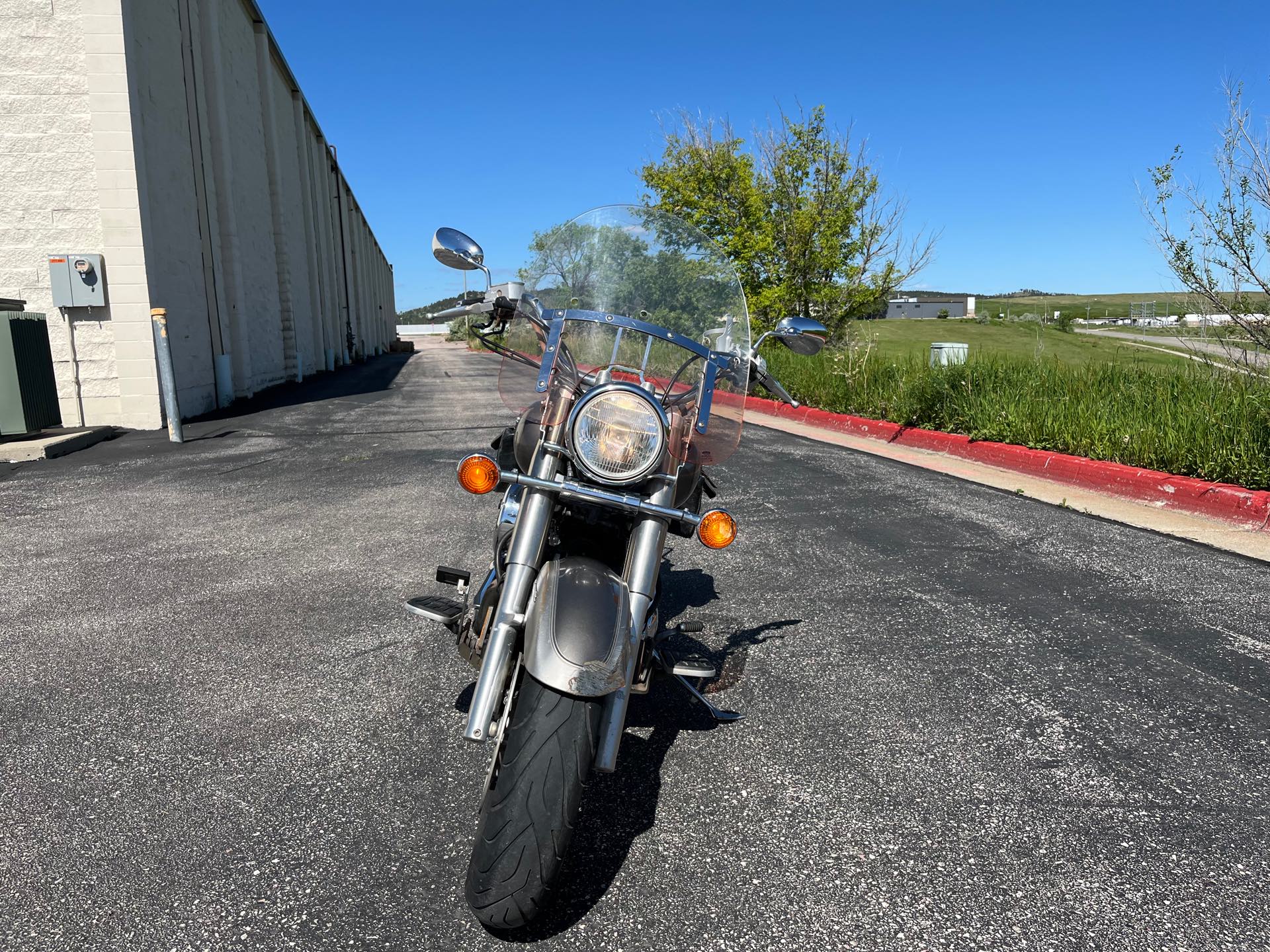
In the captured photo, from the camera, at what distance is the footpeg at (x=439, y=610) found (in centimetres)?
322

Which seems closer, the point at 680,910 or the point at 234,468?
the point at 680,910

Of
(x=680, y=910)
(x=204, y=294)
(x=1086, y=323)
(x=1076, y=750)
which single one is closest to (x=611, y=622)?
(x=680, y=910)

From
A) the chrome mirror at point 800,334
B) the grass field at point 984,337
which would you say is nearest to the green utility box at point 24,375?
the chrome mirror at point 800,334

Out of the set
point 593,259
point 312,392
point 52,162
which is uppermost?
point 52,162

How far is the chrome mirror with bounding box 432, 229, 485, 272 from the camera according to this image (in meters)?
2.84

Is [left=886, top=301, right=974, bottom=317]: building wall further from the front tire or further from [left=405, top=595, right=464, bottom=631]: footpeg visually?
the front tire

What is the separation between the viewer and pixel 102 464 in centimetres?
902

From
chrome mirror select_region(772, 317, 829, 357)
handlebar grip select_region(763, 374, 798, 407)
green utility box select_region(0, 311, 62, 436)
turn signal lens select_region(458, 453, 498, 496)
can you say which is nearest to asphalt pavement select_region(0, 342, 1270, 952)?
turn signal lens select_region(458, 453, 498, 496)

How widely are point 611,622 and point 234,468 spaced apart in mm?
7636

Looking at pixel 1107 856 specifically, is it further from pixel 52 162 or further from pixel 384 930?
pixel 52 162

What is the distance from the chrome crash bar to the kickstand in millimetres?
627

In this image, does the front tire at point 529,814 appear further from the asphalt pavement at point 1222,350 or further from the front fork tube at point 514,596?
the asphalt pavement at point 1222,350

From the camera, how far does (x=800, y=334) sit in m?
2.98

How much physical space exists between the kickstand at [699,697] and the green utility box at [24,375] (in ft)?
35.1
